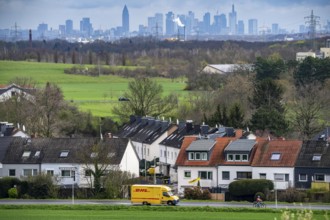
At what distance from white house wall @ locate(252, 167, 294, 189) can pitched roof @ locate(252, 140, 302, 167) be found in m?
0.18

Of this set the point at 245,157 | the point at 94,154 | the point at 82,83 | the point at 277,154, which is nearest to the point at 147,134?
the point at 245,157

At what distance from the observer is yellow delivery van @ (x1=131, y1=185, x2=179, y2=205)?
44375 millimetres

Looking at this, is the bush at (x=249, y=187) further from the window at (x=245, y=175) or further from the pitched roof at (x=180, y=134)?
the pitched roof at (x=180, y=134)

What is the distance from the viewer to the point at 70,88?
128m

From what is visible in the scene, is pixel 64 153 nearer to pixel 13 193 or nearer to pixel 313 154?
pixel 13 193

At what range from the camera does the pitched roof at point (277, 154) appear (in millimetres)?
51653

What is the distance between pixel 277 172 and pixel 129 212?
1240 cm

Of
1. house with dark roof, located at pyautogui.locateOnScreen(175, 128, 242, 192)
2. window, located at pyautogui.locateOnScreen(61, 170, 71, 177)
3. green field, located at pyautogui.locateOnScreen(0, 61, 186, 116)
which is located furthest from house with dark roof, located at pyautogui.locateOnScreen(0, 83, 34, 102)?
house with dark roof, located at pyautogui.locateOnScreen(175, 128, 242, 192)

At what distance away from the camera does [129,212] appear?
40.8m

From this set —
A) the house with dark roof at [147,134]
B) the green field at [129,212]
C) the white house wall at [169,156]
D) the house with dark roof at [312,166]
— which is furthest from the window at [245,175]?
the house with dark roof at [147,134]

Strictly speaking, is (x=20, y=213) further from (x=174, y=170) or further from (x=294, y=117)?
(x=294, y=117)

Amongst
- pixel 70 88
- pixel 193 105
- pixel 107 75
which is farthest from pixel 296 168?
pixel 107 75

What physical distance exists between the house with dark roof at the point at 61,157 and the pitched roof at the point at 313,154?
26.9 ft

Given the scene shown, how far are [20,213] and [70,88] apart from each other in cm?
8883
